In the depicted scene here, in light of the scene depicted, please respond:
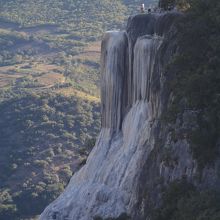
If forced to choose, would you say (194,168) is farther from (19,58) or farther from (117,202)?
(19,58)

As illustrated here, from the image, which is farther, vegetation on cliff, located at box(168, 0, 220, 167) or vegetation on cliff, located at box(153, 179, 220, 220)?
vegetation on cliff, located at box(168, 0, 220, 167)

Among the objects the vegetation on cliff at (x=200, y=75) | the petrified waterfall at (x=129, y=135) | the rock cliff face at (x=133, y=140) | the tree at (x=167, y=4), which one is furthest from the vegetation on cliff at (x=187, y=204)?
the tree at (x=167, y=4)

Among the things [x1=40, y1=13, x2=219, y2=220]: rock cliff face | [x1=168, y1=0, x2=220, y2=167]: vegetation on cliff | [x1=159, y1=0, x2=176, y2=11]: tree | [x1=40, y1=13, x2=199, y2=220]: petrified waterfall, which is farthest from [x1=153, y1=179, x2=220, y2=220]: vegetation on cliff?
[x1=159, y1=0, x2=176, y2=11]: tree

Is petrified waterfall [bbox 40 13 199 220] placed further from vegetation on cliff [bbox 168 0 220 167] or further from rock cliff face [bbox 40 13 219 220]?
vegetation on cliff [bbox 168 0 220 167]

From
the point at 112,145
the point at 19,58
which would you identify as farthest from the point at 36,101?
the point at 112,145

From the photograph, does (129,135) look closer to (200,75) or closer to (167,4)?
(167,4)

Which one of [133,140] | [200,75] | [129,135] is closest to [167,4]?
[129,135]

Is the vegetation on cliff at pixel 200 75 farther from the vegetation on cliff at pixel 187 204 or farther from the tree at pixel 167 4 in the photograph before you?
the tree at pixel 167 4
